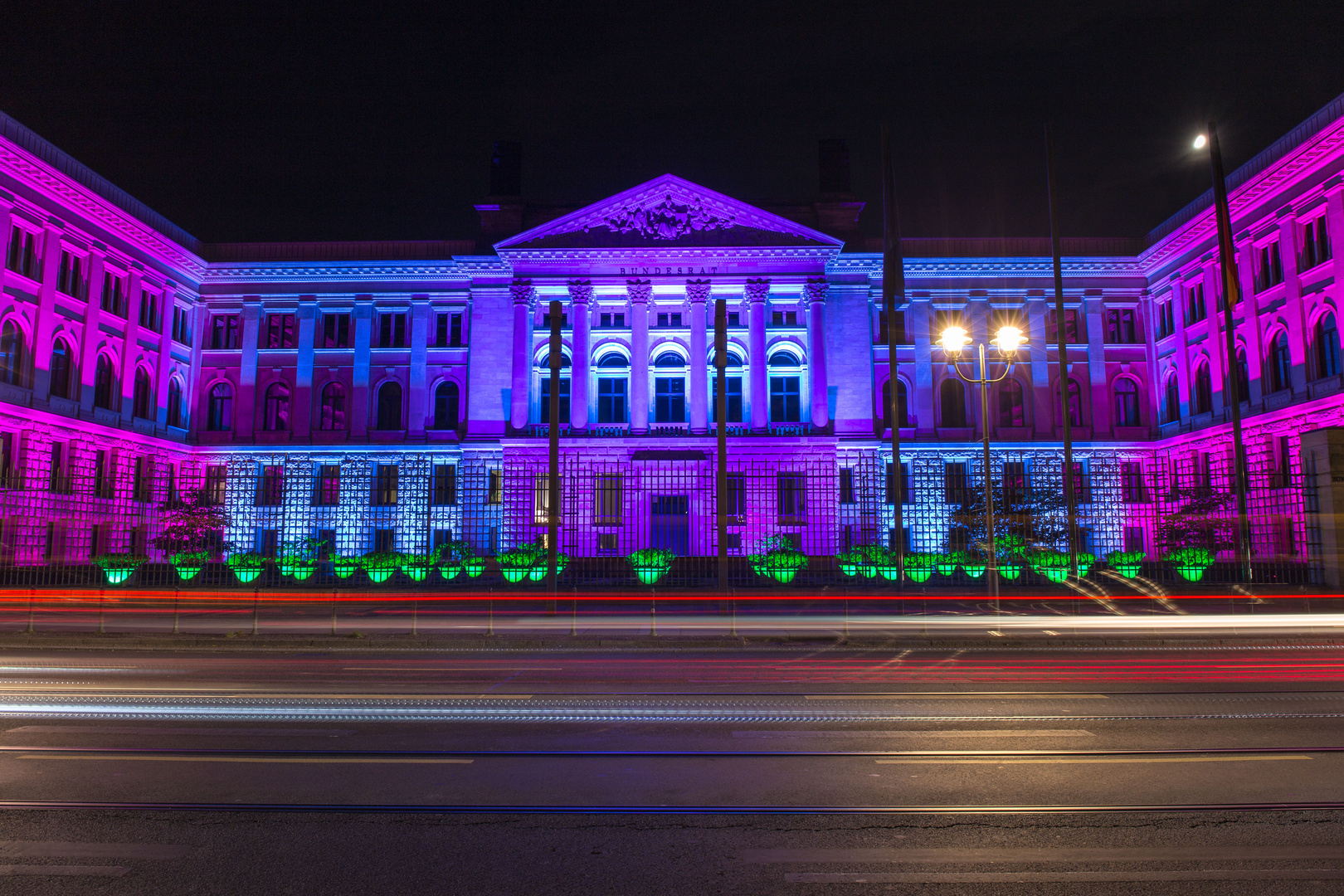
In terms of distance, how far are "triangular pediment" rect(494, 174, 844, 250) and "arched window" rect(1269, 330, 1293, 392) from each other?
22105 mm

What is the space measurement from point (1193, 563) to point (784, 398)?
3179cm

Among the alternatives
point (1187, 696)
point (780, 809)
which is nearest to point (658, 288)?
point (1187, 696)

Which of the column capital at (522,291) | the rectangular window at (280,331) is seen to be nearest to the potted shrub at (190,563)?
the column capital at (522,291)

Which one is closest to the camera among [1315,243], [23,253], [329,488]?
[329,488]

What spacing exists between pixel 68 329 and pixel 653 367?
30.6 metres

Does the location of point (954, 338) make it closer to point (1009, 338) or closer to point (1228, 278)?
point (1009, 338)

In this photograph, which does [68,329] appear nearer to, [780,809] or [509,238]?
[509,238]

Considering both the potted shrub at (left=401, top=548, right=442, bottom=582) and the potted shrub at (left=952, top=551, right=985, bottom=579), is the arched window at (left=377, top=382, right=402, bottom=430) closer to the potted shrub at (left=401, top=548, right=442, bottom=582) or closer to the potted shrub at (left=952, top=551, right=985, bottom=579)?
the potted shrub at (left=401, top=548, right=442, bottom=582)

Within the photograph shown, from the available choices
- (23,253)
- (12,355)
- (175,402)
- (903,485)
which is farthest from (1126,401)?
(23,253)

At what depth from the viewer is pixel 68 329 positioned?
1726 inches

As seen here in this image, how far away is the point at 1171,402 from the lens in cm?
5197

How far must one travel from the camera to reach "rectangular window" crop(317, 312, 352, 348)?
5509 cm

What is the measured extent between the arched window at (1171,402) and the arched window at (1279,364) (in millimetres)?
8713

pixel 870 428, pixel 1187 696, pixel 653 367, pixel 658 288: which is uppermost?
pixel 658 288
